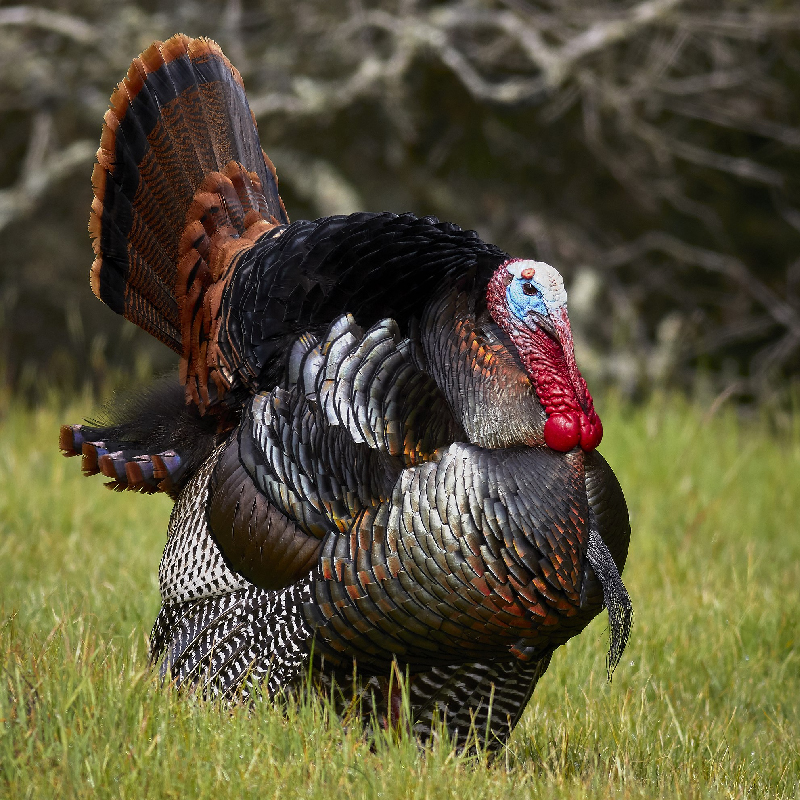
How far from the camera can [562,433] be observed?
8.83 feet

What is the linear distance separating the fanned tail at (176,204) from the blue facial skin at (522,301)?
37.0 inches

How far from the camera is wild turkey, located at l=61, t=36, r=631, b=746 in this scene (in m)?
2.64

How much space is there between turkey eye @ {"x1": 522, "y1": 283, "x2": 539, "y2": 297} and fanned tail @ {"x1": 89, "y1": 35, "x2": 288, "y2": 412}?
969mm

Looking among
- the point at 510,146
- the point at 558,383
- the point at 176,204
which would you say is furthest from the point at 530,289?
the point at 510,146

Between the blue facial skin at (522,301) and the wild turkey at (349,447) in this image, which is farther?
the blue facial skin at (522,301)

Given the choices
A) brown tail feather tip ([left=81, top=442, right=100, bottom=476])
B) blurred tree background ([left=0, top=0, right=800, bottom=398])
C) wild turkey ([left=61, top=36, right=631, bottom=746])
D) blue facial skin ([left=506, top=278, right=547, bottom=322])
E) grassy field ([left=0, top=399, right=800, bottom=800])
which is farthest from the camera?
blurred tree background ([left=0, top=0, right=800, bottom=398])

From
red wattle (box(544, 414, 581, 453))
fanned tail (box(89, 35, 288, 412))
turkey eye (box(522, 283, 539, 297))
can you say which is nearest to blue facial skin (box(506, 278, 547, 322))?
turkey eye (box(522, 283, 539, 297))

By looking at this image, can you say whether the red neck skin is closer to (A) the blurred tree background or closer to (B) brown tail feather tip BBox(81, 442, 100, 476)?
(B) brown tail feather tip BBox(81, 442, 100, 476)

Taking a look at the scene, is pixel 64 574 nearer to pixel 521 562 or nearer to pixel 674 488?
pixel 521 562

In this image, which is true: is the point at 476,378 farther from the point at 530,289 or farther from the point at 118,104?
the point at 118,104

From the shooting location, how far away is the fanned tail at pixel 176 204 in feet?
11.2

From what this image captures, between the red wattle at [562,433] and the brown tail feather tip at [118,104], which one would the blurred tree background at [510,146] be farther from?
the red wattle at [562,433]

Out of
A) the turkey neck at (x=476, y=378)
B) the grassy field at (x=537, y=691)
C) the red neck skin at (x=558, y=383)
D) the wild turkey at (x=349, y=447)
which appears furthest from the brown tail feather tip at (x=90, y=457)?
the red neck skin at (x=558, y=383)

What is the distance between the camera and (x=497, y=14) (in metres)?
6.78
